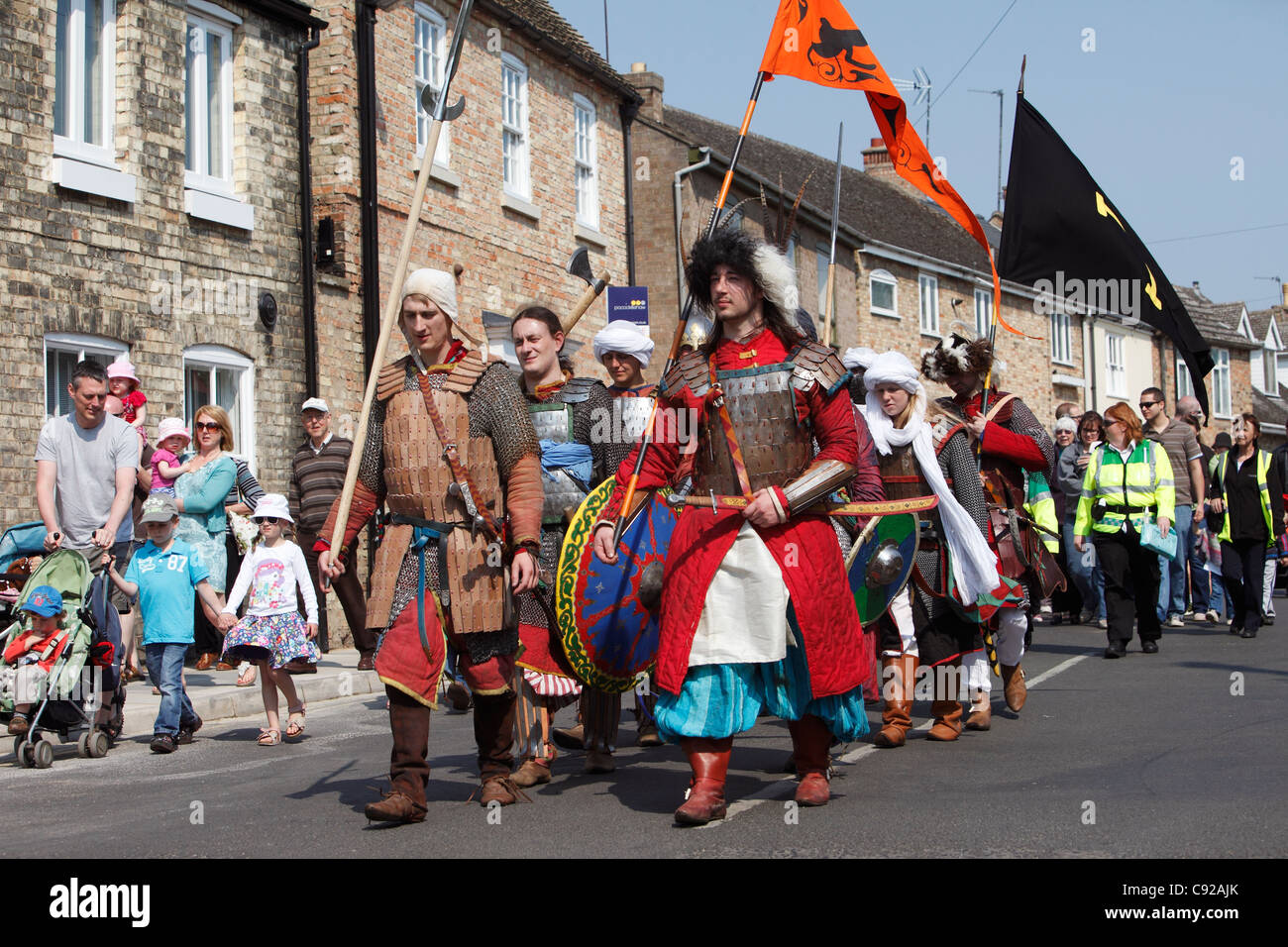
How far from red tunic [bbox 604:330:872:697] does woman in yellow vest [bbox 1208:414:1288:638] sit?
984 cm

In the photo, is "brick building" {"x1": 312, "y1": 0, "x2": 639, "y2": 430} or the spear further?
"brick building" {"x1": 312, "y1": 0, "x2": 639, "y2": 430}

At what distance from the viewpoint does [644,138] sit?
2727 cm

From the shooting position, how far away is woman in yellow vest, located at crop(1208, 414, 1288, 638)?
15236 mm

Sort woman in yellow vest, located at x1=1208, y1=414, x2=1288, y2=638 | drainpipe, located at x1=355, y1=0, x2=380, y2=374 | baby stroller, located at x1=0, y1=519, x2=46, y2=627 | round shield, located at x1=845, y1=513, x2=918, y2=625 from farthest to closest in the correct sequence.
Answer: drainpipe, located at x1=355, y1=0, x2=380, y2=374
woman in yellow vest, located at x1=1208, y1=414, x2=1288, y2=638
baby stroller, located at x1=0, y1=519, x2=46, y2=627
round shield, located at x1=845, y1=513, x2=918, y2=625

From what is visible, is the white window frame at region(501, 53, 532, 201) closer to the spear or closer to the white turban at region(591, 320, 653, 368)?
the white turban at region(591, 320, 653, 368)

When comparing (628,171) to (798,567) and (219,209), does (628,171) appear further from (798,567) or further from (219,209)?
(798,567)

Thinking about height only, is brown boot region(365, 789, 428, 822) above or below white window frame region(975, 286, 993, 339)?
below

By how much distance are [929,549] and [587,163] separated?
15424mm

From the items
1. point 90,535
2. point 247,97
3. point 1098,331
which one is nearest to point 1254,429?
point 247,97

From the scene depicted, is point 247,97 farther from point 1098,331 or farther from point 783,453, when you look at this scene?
point 1098,331

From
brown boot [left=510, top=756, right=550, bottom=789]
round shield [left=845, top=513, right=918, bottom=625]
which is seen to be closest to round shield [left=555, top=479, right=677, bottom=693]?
brown boot [left=510, top=756, right=550, bottom=789]

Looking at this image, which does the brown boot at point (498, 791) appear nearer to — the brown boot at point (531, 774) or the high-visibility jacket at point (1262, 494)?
the brown boot at point (531, 774)

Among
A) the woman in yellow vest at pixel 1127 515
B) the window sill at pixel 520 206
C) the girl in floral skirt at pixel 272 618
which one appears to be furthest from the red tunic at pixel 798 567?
the window sill at pixel 520 206

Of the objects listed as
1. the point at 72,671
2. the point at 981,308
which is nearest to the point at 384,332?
the point at 72,671
